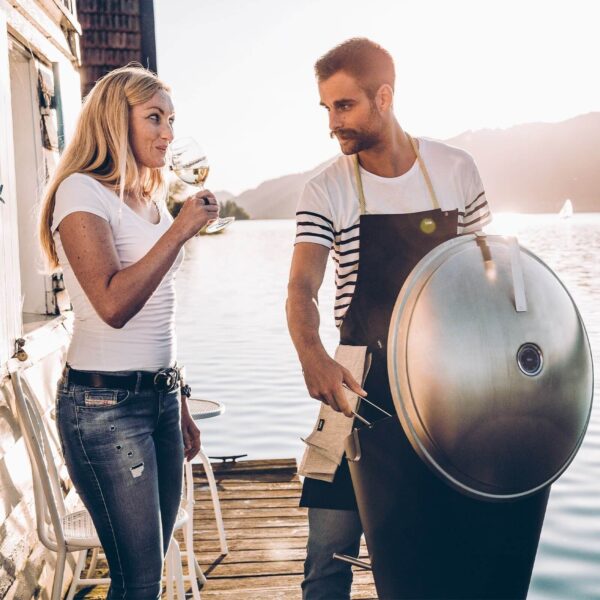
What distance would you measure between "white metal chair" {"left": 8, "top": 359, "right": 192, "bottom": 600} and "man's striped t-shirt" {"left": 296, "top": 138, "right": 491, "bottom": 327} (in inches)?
41.0

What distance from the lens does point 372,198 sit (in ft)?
6.88

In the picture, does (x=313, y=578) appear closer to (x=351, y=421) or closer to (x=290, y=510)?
(x=351, y=421)

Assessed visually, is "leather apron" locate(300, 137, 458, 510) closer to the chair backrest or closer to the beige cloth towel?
the beige cloth towel

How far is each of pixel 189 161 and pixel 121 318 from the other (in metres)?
0.60

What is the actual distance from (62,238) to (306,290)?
56cm

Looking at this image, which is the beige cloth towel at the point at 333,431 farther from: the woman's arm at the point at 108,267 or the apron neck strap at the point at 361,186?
the woman's arm at the point at 108,267

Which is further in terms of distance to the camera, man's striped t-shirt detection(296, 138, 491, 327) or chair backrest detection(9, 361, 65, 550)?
chair backrest detection(9, 361, 65, 550)

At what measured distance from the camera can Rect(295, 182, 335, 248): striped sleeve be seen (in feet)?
6.63

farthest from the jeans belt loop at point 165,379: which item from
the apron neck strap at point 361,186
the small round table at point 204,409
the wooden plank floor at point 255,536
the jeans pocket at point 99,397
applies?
the wooden plank floor at point 255,536

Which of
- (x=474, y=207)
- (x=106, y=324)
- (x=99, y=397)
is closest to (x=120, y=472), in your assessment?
(x=99, y=397)

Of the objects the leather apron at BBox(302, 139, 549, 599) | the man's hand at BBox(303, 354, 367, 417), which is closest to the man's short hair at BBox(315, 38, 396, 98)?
the man's hand at BBox(303, 354, 367, 417)

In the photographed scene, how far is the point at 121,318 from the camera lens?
73.4 inches

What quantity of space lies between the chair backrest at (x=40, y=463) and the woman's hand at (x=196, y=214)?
3.27ft

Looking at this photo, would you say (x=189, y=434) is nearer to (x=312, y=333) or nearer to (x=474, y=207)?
(x=312, y=333)
